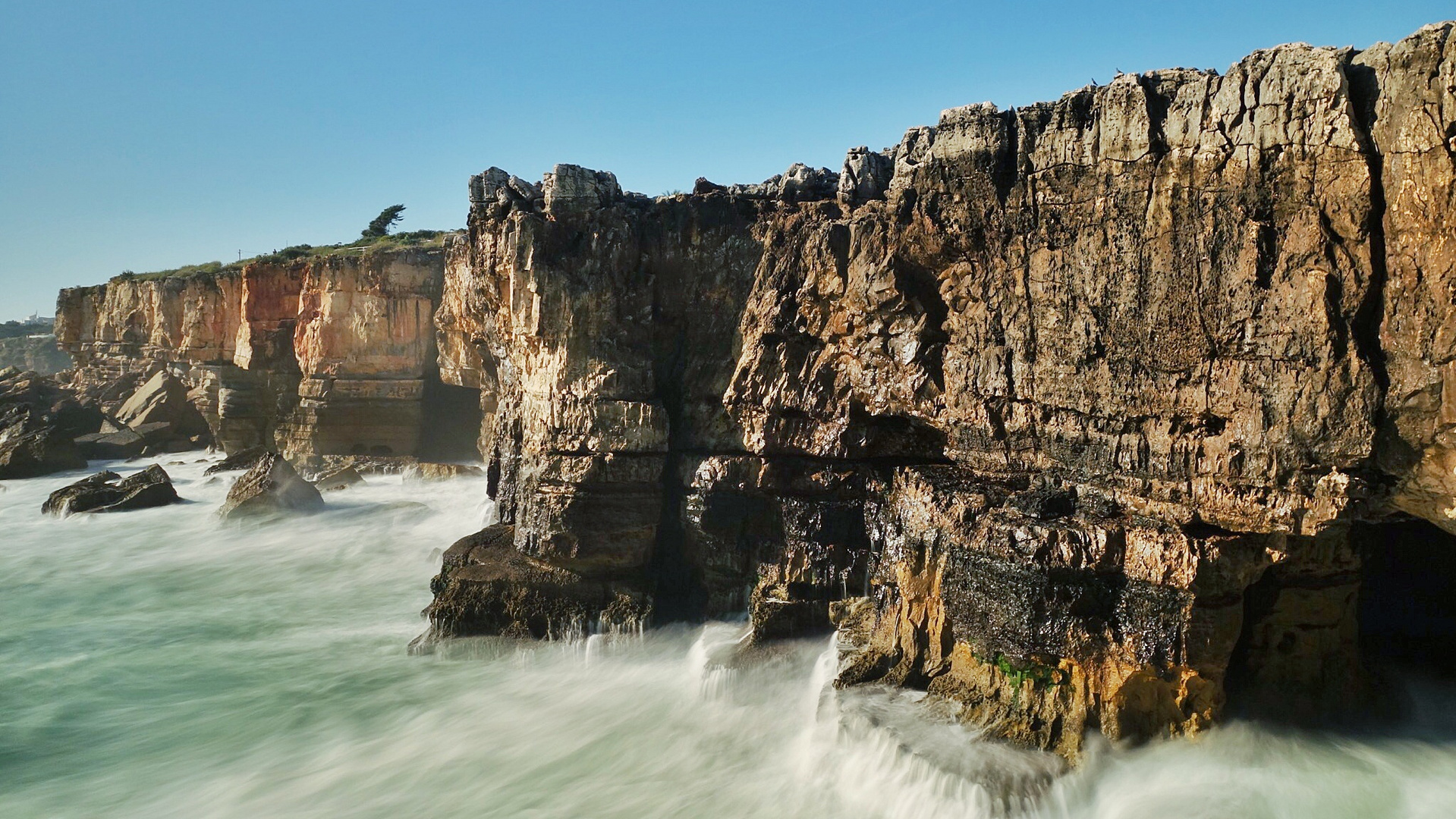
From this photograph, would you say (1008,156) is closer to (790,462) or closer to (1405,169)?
(1405,169)

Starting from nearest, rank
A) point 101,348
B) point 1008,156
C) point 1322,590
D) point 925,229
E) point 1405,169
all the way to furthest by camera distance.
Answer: point 1405,169 < point 1322,590 < point 1008,156 < point 925,229 < point 101,348

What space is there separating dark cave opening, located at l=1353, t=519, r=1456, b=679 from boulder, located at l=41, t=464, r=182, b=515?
24.7m

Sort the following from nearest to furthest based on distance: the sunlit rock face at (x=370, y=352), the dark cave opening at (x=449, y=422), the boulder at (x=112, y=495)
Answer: the boulder at (x=112, y=495) → the sunlit rock face at (x=370, y=352) → the dark cave opening at (x=449, y=422)

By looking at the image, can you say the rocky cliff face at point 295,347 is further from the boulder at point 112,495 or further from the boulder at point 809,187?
the boulder at point 809,187

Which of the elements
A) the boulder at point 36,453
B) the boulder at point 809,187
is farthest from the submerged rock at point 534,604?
the boulder at point 36,453

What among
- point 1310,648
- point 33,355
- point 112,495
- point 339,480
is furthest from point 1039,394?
point 33,355

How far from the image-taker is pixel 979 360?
387 inches

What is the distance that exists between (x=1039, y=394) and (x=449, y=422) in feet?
69.9

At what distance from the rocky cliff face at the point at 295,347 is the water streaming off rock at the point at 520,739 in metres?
10.3

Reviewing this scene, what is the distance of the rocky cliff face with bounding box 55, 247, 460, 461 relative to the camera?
25.3 metres

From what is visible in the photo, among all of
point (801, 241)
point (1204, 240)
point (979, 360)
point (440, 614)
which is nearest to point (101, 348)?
point (440, 614)

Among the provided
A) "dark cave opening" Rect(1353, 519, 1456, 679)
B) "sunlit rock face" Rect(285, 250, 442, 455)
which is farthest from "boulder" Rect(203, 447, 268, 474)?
"dark cave opening" Rect(1353, 519, 1456, 679)

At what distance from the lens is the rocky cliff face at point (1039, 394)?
288 inches

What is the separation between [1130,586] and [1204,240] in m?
3.11
